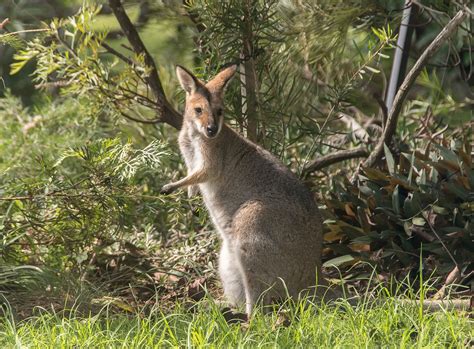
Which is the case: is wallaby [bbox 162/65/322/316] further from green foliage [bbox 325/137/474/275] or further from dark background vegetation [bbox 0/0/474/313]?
green foliage [bbox 325/137/474/275]

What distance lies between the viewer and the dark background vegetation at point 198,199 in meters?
5.99

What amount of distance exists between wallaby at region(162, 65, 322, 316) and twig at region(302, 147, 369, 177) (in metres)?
1.15

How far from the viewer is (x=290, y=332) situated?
14.9ft

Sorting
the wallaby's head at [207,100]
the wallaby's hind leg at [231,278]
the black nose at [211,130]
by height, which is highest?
the wallaby's head at [207,100]

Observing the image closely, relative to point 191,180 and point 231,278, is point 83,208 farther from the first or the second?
point 231,278

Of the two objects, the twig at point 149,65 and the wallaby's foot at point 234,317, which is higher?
the twig at point 149,65

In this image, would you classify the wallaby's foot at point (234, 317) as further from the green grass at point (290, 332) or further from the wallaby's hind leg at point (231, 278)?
the wallaby's hind leg at point (231, 278)

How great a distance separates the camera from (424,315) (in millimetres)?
4574

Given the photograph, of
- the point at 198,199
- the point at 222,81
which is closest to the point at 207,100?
the point at 222,81

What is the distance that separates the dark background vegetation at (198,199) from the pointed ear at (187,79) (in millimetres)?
481

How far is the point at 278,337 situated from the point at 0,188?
8.18 ft

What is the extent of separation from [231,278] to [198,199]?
93 cm

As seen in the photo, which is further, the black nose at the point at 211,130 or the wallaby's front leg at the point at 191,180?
the wallaby's front leg at the point at 191,180


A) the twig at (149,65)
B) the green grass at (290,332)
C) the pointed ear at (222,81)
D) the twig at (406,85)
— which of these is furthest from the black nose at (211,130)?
the twig at (406,85)
